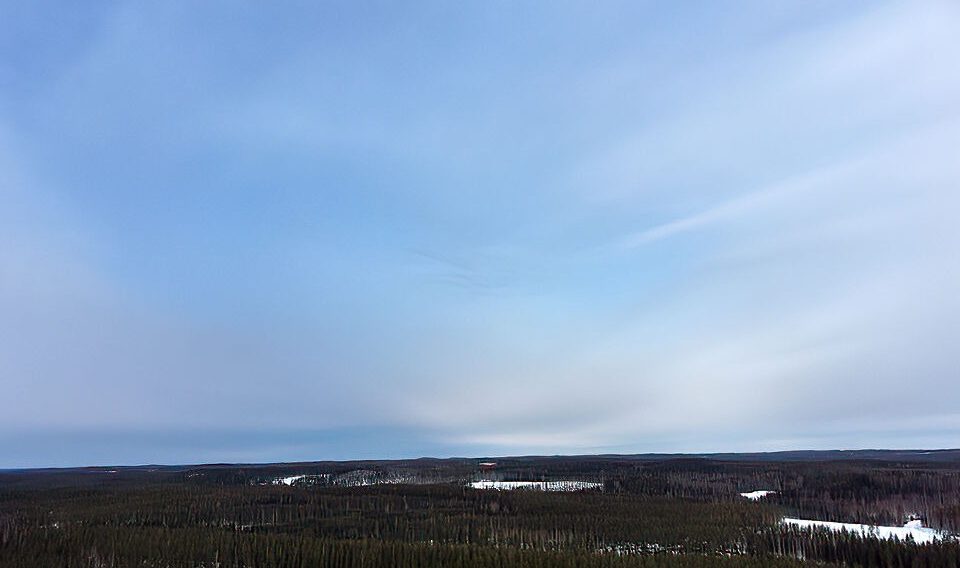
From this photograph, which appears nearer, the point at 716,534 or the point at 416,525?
the point at 716,534

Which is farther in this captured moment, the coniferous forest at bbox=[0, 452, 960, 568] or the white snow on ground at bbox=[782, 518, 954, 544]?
the white snow on ground at bbox=[782, 518, 954, 544]

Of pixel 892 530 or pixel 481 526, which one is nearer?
pixel 481 526

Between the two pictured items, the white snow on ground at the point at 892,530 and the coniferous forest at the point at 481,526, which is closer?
the coniferous forest at the point at 481,526

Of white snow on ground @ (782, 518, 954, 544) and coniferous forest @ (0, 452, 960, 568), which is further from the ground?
coniferous forest @ (0, 452, 960, 568)

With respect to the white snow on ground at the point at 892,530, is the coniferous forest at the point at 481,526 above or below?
above

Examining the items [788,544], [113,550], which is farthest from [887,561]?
[113,550]

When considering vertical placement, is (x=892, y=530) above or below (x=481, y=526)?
below

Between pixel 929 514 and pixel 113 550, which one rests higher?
pixel 113 550

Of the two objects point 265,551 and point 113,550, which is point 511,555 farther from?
point 113,550
